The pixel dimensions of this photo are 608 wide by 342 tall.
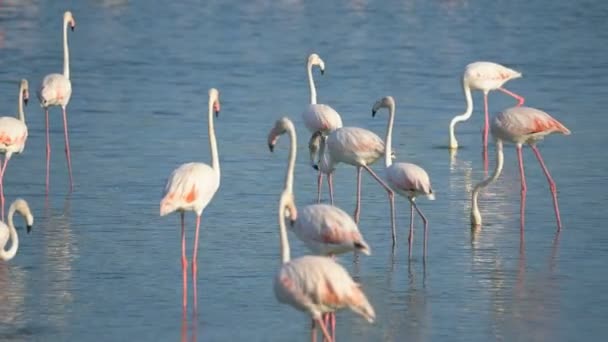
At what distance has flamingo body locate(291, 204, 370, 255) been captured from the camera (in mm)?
8609

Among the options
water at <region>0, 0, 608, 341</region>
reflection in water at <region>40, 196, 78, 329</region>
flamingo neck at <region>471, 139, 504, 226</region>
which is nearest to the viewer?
water at <region>0, 0, 608, 341</region>

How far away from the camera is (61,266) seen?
1041 centimetres

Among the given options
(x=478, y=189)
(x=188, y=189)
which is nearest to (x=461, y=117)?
(x=478, y=189)

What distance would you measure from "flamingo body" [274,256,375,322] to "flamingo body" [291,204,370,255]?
3.19 ft

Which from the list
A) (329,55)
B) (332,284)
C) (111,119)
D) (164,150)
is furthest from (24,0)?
(332,284)

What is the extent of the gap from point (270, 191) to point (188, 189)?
359 cm

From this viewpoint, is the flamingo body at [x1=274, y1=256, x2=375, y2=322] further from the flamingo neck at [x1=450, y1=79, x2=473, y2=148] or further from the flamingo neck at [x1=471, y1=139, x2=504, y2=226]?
the flamingo neck at [x1=450, y1=79, x2=473, y2=148]

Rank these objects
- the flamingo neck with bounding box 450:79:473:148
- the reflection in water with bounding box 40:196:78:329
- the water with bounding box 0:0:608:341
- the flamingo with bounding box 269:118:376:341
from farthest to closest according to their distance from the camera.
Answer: the flamingo neck with bounding box 450:79:473:148 < the reflection in water with bounding box 40:196:78:329 < the water with bounding box 0:0:608:341 < the flamingo with bounding box 269:118:376:341

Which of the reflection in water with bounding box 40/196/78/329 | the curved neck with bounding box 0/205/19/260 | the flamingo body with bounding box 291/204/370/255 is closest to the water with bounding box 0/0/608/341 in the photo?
the reflection in water with bounding box 40/196/78/329

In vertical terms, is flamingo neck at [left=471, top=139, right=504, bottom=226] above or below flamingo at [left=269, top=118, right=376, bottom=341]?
above

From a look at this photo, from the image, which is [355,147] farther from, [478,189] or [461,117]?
[461,117]

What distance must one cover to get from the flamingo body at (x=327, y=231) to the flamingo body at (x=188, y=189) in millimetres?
978

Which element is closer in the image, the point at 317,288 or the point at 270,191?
the point at 317,288

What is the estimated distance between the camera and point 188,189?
31.0ft
